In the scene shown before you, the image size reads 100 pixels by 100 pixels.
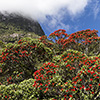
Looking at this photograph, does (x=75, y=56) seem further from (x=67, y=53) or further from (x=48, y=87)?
(x=48, y=87)

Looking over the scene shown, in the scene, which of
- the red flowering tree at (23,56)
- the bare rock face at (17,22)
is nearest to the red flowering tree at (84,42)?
the red flowering tree at (23,56)

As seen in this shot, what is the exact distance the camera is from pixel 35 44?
360 inches

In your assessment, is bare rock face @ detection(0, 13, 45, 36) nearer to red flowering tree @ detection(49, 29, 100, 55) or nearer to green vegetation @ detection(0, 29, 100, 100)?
red flowering tree @ detection(49, 29, 100, 55)

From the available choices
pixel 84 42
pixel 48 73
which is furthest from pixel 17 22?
pixel 48 73

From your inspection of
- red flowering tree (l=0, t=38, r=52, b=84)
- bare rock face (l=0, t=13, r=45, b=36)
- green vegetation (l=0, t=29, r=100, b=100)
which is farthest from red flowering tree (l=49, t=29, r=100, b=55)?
bare rock face (l=0, t=13, r=45, b=36)

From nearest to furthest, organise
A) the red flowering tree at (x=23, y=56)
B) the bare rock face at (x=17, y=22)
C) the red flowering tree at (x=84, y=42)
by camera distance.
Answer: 1. the red flowering tree at (x=23, y=56)
2. the red flowering tree at (x=84, y=42)
3. the bare rock face at (x=17, y=22)

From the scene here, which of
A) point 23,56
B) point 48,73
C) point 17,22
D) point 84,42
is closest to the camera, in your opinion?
point 48,73

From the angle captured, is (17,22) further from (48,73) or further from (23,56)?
(48,73)

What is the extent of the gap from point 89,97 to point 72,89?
89cm

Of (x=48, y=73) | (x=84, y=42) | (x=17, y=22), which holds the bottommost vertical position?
(x=48, y=73)

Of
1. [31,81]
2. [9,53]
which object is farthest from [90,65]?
[9,53]

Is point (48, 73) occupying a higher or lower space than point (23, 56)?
lower

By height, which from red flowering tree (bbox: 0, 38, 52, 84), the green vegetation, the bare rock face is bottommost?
the green vegetation

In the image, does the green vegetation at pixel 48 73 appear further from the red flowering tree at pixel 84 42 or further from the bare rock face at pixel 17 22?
the bare rock face at pixel 17 22
